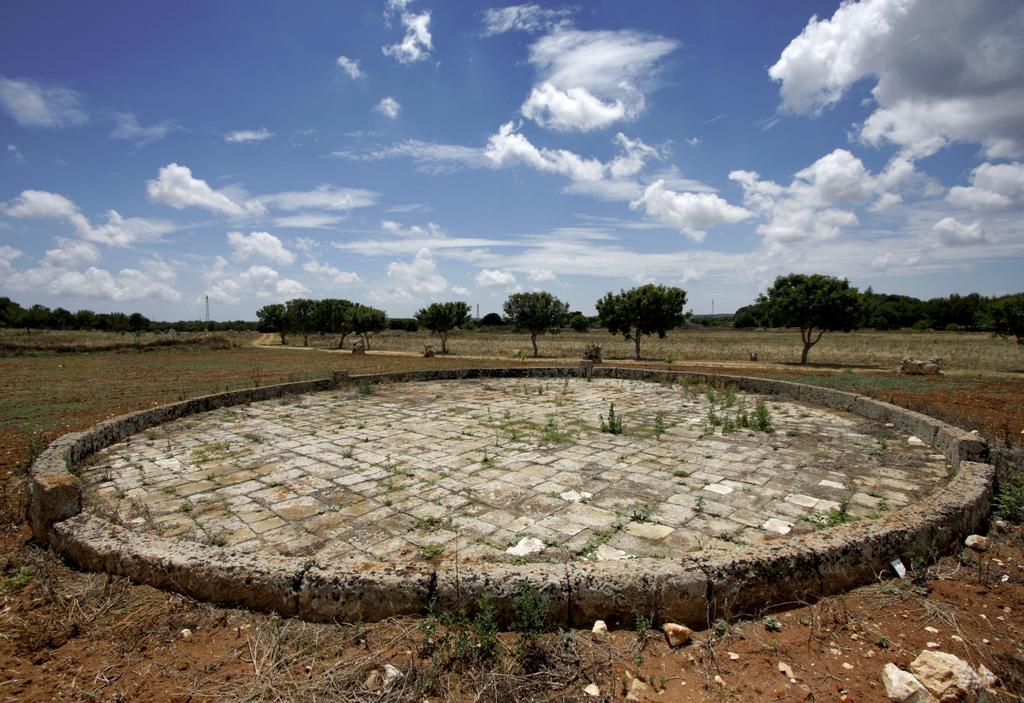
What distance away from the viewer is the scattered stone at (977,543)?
3872mm

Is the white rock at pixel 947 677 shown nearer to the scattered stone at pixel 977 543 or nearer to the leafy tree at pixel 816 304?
the scattered stone at pixel 977 543

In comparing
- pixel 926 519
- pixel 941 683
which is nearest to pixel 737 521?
pixel 926 519

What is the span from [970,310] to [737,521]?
3261 inches

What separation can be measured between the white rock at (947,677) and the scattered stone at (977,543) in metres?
2.04

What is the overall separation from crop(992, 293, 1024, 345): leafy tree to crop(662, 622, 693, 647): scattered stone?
2753cm

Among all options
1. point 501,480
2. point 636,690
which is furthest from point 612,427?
point 636,690

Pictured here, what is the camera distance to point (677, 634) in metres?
2.84

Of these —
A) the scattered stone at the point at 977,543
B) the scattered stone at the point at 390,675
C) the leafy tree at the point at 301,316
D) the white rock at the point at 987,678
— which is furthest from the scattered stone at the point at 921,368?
the leafy tree at the point at 301,316

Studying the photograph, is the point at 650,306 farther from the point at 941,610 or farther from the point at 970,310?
the point at 970,310

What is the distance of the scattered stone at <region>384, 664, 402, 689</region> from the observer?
2.51m

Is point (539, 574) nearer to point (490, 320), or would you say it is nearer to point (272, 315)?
point (272, 315)

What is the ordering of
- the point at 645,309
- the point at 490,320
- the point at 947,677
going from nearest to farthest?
1. the point at 947,677
2. the point at 645,309
3. the point at 490,320

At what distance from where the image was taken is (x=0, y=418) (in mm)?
9211

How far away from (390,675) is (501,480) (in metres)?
2.88
